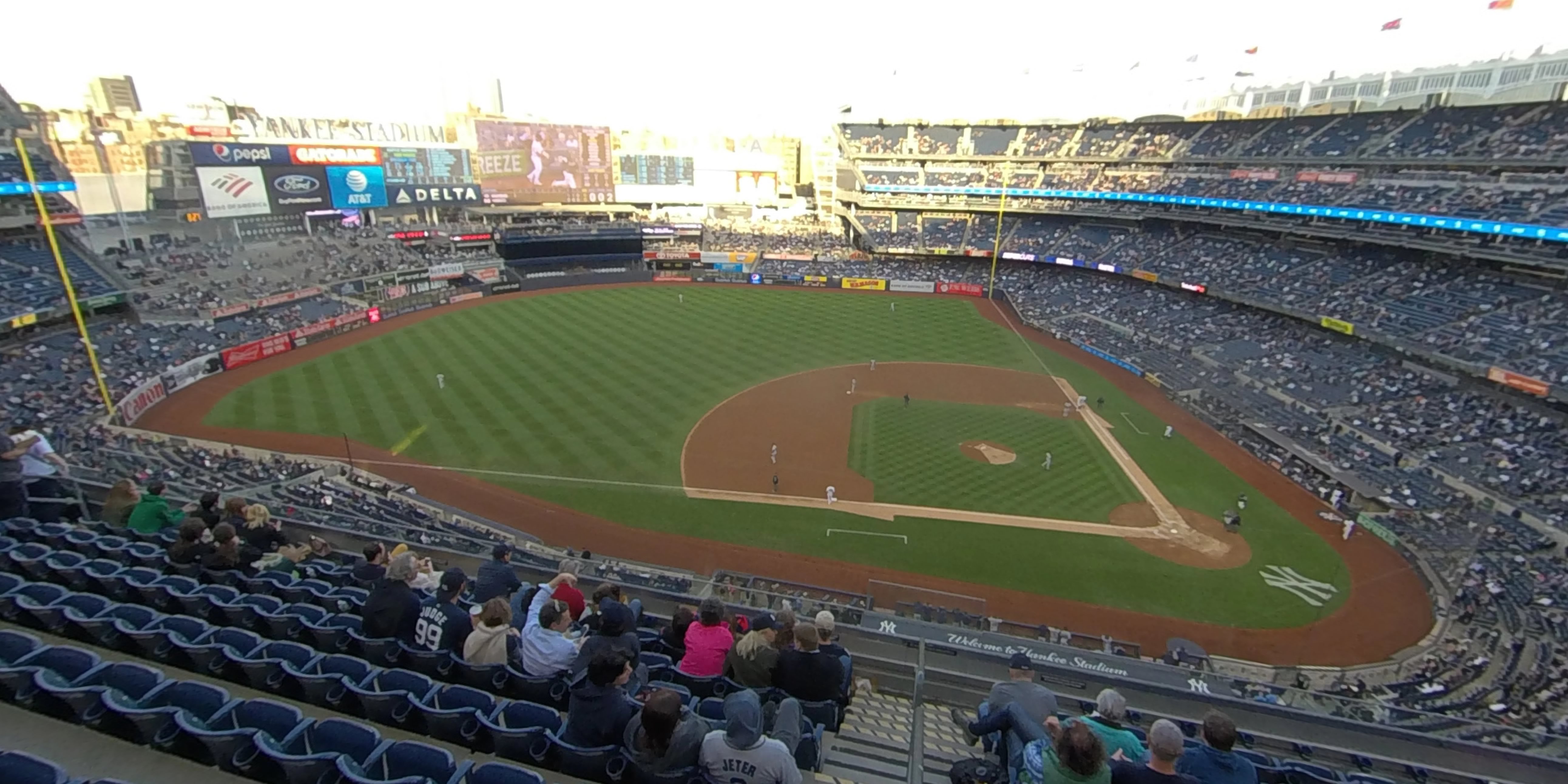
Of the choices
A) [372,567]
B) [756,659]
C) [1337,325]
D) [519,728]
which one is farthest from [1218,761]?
[1337,325]

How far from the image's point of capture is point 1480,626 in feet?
60.1

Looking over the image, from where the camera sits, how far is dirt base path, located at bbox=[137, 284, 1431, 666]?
19.3m

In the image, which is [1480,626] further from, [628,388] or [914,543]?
[628,388]

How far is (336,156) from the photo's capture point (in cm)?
5481

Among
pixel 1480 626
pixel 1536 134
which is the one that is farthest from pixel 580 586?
pixel 1536 134

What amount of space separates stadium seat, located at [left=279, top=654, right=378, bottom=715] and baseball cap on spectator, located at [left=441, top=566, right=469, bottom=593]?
1024 mm

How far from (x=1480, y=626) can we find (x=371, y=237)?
67.0 m

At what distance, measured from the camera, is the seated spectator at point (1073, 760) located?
484 cm

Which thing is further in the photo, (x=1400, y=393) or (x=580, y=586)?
(x=1400, y=393)

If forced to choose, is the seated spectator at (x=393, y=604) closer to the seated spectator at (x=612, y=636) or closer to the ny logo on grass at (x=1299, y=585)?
the seated spectator at (x=612, y=636)

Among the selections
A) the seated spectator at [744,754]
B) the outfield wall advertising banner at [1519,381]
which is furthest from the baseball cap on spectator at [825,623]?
the outfield wall advertising banner at [1519,381]

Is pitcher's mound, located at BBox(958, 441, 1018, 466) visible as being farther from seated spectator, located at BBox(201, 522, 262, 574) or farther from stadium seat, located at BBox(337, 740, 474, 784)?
stadium seat, located at BBox(337, 740, 474, 784)

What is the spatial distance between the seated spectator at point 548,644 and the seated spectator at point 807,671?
2.05m

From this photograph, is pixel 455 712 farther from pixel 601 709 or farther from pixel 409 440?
pixel 409 440
